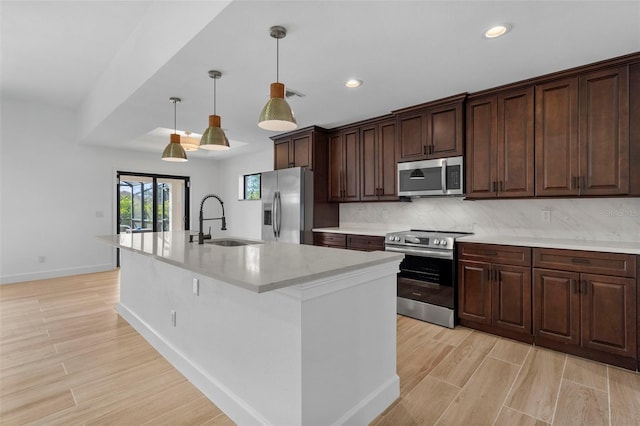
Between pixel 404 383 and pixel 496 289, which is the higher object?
pixel 496 289

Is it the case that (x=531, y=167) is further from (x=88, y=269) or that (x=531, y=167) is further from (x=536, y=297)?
(x=88, y=269)

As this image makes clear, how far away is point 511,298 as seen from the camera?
2.78 metres

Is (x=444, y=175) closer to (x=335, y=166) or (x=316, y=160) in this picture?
(x=335, y=166)

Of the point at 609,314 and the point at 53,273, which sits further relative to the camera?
the point at 53,273

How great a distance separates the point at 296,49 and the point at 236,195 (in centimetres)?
532

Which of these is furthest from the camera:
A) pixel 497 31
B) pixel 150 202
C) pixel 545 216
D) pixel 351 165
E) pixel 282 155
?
A: pixel 150 202

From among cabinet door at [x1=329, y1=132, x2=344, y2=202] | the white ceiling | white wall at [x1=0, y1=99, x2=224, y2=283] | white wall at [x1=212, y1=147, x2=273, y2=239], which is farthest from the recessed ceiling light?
white wall at [x1=0, y1=99, x2=224, y2=283]

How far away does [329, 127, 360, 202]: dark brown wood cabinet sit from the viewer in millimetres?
4312

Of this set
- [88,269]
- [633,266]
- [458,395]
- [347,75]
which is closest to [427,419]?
[458,395]

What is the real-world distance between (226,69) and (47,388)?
257cm

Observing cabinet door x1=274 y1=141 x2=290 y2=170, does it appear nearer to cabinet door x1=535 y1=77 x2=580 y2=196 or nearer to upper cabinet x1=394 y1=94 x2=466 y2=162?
upper cabinet x1=394 y1=94 x2=466 y2=162

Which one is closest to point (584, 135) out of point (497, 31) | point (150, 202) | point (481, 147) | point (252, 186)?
point (481, 147)

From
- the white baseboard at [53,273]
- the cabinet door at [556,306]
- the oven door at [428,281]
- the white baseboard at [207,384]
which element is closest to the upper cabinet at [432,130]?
the oven door at [428,281]

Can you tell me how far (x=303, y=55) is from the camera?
238 centimetres
